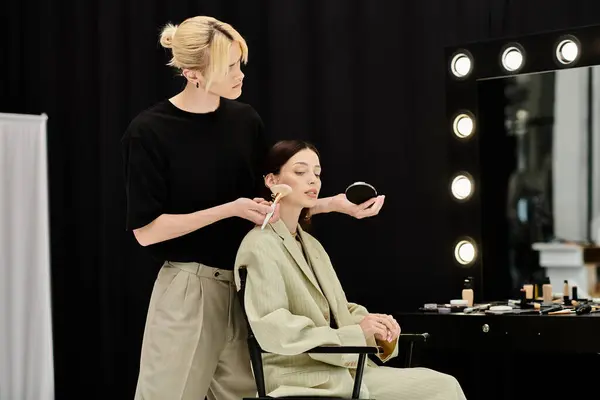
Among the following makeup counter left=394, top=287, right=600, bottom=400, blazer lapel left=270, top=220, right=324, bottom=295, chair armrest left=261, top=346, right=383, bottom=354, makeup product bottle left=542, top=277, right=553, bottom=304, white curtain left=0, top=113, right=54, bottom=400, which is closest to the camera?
chair armrest left=261, top=346, right=383, bottom=354

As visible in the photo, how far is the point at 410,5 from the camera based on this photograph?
3.78 metres

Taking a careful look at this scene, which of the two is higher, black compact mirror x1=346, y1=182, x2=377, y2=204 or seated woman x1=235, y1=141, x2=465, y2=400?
black compact mirror x1=346, y1=182, x2=377, y2=204

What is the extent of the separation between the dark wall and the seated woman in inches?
37.9

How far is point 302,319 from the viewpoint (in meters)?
2.54

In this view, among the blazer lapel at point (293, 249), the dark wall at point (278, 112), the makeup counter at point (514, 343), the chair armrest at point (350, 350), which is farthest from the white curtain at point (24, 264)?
the chair armrest at point (350, 350)

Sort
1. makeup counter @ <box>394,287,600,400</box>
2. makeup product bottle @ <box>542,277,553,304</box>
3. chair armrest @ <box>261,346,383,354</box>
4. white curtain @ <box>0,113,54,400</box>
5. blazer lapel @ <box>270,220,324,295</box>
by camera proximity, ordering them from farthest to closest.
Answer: white curtain @ <box>0,113,54,400</box> → makeup product bottle @ <box>542,277,553,304</box> → makeup counter @ <box>394,287,600,400</box> → blazer lapel @ <box>270,220,324,295</box> → chair armrest @ <box>261,346,383,354</box>

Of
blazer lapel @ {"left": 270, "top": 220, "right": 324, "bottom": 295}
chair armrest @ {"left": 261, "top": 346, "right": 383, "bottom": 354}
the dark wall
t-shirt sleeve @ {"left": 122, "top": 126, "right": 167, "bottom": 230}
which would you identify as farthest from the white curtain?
chair armrest @ {"left": 261, "top": 346, "right": 383, "bottom": 354}

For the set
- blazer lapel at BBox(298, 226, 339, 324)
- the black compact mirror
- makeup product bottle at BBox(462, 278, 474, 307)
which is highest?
the black compact mirror

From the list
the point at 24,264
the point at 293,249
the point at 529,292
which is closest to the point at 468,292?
the point at 529,292

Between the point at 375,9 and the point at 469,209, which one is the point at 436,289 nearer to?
the point at 469,209

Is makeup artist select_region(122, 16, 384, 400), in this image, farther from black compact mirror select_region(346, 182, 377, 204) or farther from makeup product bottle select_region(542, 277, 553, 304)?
makeup product bottle select_region(542, 277, 553, 304)

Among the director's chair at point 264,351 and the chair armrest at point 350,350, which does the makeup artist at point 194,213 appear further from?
the chair armrest at point 350,350

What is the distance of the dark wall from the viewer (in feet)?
12.2

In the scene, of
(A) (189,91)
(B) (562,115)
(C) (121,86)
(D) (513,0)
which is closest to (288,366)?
(A) (189,91)
